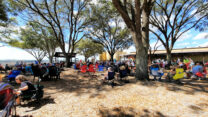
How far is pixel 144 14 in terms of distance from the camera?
21.0 feet

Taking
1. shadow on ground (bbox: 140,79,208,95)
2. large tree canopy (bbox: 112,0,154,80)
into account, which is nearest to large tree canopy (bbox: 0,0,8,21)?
large tree canopy (bbox: 112,0,154,80)

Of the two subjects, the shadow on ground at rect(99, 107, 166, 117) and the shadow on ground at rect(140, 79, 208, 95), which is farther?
the shadow on ground at rect(140, 79, 208, 95)

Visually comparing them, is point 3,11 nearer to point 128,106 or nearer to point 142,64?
point 142,64

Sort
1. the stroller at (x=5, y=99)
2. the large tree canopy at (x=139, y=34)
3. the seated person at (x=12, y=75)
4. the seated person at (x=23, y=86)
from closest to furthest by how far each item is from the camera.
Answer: the stroller at (x=5, y=99), the seated person at (x=23, y=86), the large tree canopy at (x=139, y=34), the seated person at (x=12, y=75)

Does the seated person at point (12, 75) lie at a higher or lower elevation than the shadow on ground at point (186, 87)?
higher

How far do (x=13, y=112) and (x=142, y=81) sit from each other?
547 centimetres

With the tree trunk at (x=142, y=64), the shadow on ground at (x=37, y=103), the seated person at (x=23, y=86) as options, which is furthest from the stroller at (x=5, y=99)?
the tree trunk at (x=142, y=64)

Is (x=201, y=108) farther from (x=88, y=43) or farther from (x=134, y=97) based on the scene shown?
(x=88, y=43)

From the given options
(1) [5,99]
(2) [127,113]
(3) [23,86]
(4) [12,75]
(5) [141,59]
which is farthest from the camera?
(4) [12,75]

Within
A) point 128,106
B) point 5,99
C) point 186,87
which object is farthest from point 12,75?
point 186,87

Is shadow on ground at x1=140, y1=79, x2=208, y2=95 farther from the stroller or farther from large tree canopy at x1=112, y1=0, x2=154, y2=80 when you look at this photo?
the stroller

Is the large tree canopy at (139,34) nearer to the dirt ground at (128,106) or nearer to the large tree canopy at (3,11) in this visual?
the dirt ground at (128,106)

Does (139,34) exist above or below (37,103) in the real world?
above

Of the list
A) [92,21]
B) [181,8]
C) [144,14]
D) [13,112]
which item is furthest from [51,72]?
[181,8]
